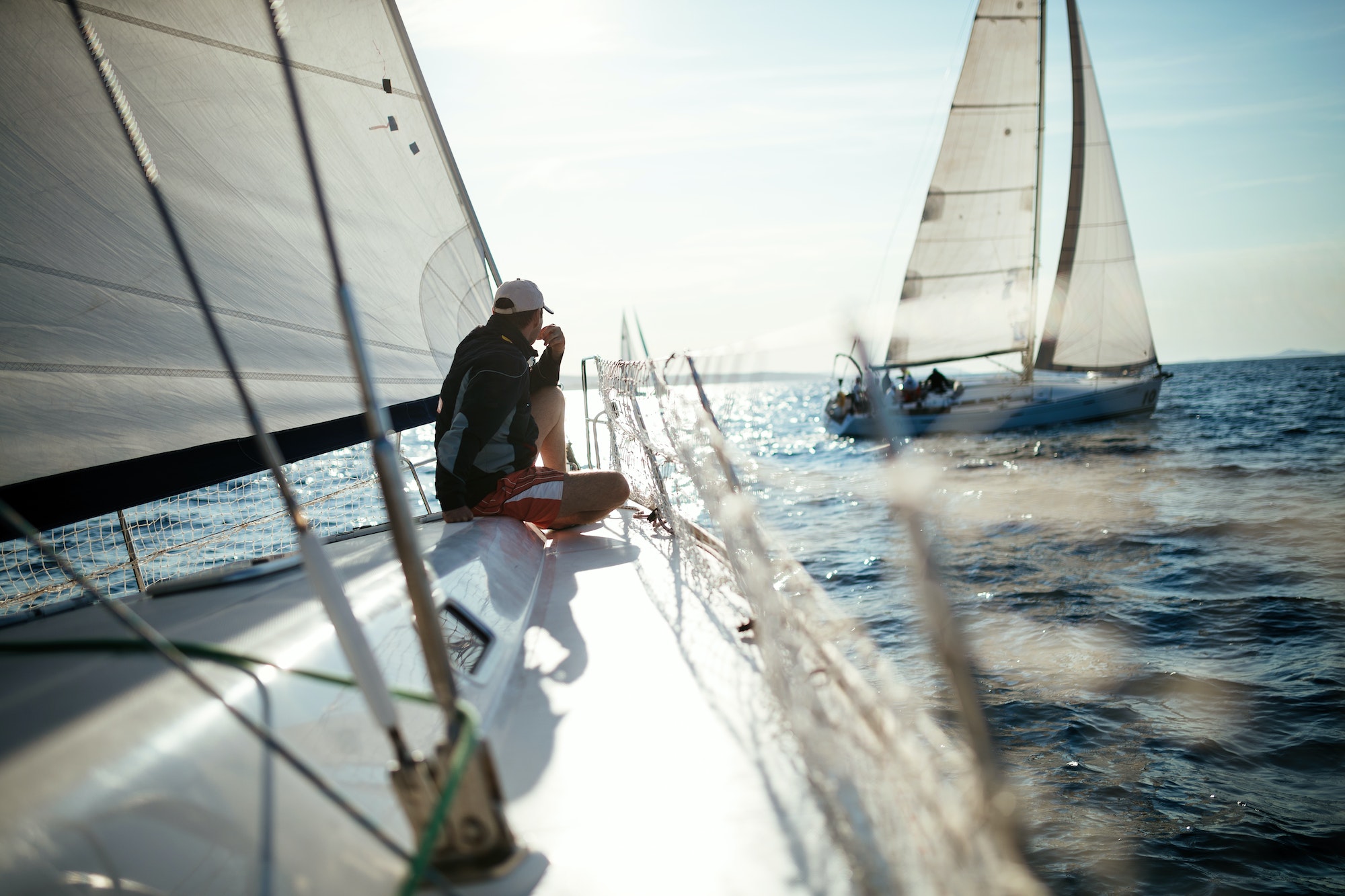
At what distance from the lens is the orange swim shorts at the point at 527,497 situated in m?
2.94

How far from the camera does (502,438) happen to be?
2.93 meters

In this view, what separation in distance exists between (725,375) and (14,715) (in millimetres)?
1511

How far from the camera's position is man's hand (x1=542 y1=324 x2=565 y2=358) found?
11.4 ft

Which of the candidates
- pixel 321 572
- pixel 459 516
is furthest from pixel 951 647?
pixel 459 516

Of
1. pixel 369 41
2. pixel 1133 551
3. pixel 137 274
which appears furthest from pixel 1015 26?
pixel 137 274

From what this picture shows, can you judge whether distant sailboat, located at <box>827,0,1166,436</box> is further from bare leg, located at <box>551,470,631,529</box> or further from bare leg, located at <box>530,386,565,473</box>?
bare leg, located at <box>551,470,631,529</box>

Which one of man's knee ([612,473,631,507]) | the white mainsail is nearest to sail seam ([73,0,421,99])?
the white mainsail

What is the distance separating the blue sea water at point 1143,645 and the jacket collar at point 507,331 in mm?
895

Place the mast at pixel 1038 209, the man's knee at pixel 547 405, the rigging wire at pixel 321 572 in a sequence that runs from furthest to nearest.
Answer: the mast at pixel 1038 209
the man's knee at pixel 547 405
the rigging wire at pixel 321 572

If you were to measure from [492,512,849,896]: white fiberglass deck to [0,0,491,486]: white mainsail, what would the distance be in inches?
56.7

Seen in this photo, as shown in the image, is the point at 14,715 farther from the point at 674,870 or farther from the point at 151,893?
the point at 674,870

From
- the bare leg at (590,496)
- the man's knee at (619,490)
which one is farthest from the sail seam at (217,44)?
the man's knee at (619,490)

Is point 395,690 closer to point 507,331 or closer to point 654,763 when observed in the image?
point 654,763

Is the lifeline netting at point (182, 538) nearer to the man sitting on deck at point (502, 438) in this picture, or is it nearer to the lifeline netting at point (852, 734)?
the man sitting on deck at point (502, 438)
